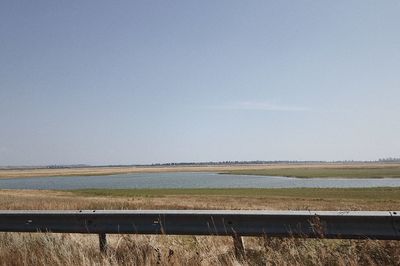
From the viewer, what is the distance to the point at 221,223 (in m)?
5.95

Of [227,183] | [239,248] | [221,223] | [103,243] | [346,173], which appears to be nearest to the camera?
[221,223]

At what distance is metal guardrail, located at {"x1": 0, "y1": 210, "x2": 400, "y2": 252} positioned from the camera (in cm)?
535

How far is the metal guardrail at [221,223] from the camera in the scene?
17.5ft

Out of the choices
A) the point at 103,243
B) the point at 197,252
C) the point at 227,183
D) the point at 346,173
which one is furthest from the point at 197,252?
the point at 346,173

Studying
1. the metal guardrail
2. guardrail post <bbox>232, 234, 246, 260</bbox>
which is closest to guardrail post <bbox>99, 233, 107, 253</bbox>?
the metal guardrail

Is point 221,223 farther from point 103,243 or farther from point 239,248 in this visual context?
point 103,243

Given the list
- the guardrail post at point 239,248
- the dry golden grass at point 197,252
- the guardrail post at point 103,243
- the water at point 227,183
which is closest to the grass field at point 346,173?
the water at point 227,183

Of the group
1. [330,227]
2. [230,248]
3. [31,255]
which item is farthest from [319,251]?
[31,255]

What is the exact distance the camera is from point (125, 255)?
6.30 m

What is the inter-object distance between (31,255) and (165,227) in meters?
2.09

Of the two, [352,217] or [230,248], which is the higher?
[352,217]

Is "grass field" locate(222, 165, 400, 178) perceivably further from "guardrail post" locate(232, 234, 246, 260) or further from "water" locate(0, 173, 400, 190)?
"guardrail post" locate(232, 234, 246, 260)

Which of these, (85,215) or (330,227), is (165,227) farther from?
(330,227)

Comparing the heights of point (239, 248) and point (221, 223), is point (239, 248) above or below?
below
